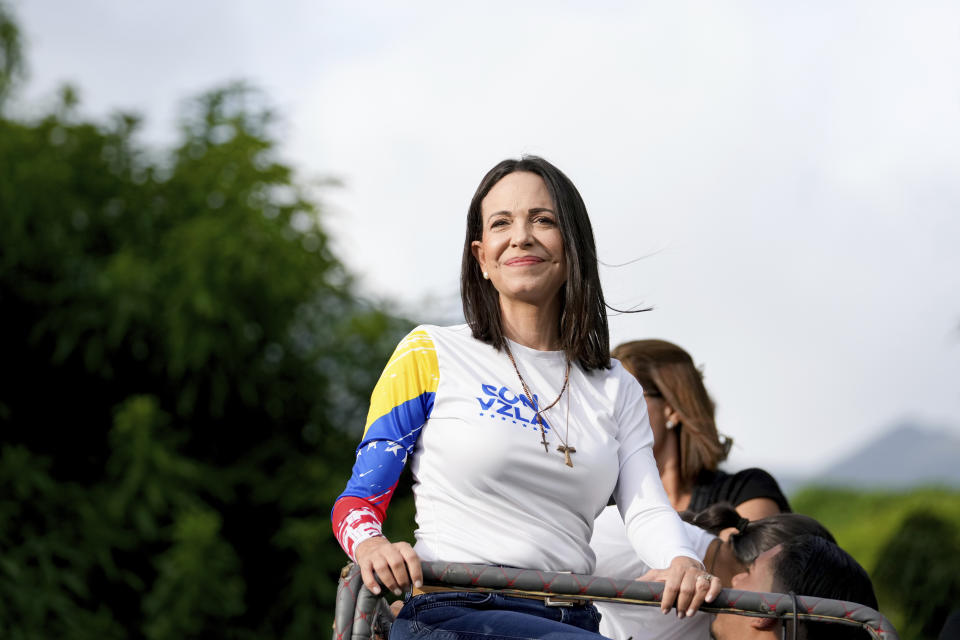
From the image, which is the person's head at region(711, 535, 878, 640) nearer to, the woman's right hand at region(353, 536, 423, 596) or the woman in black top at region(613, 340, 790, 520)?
the woman's right hand at region(353, 536, 423, 596)

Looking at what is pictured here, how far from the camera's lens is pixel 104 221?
5.86 metres

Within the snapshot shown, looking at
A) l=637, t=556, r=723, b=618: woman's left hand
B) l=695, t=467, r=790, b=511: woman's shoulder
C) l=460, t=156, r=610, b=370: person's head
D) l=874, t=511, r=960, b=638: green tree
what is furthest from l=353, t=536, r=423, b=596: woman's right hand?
l=874, t=511, r=960, b=638: green tree

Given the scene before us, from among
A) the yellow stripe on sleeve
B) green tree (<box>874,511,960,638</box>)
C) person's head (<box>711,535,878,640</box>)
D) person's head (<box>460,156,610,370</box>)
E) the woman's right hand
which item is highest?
person's head (<box>460,156,610,370</box>)

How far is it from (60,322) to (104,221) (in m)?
0.61

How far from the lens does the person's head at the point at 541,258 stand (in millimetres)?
2111

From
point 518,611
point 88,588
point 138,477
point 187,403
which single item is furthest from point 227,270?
point 518,611

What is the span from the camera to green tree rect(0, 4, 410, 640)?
524cm

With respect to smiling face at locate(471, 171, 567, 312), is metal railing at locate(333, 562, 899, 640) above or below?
below

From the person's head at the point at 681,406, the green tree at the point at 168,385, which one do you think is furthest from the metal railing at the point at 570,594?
the green tree at the point at 168,385

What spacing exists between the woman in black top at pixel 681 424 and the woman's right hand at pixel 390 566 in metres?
2.19

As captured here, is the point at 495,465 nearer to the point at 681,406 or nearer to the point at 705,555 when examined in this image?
A: the point at 705,555

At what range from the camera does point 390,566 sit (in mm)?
1744

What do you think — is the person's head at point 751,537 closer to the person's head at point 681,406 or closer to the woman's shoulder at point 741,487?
the woman's shoulder at point 741,487

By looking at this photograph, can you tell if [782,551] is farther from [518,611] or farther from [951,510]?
[951,510]
